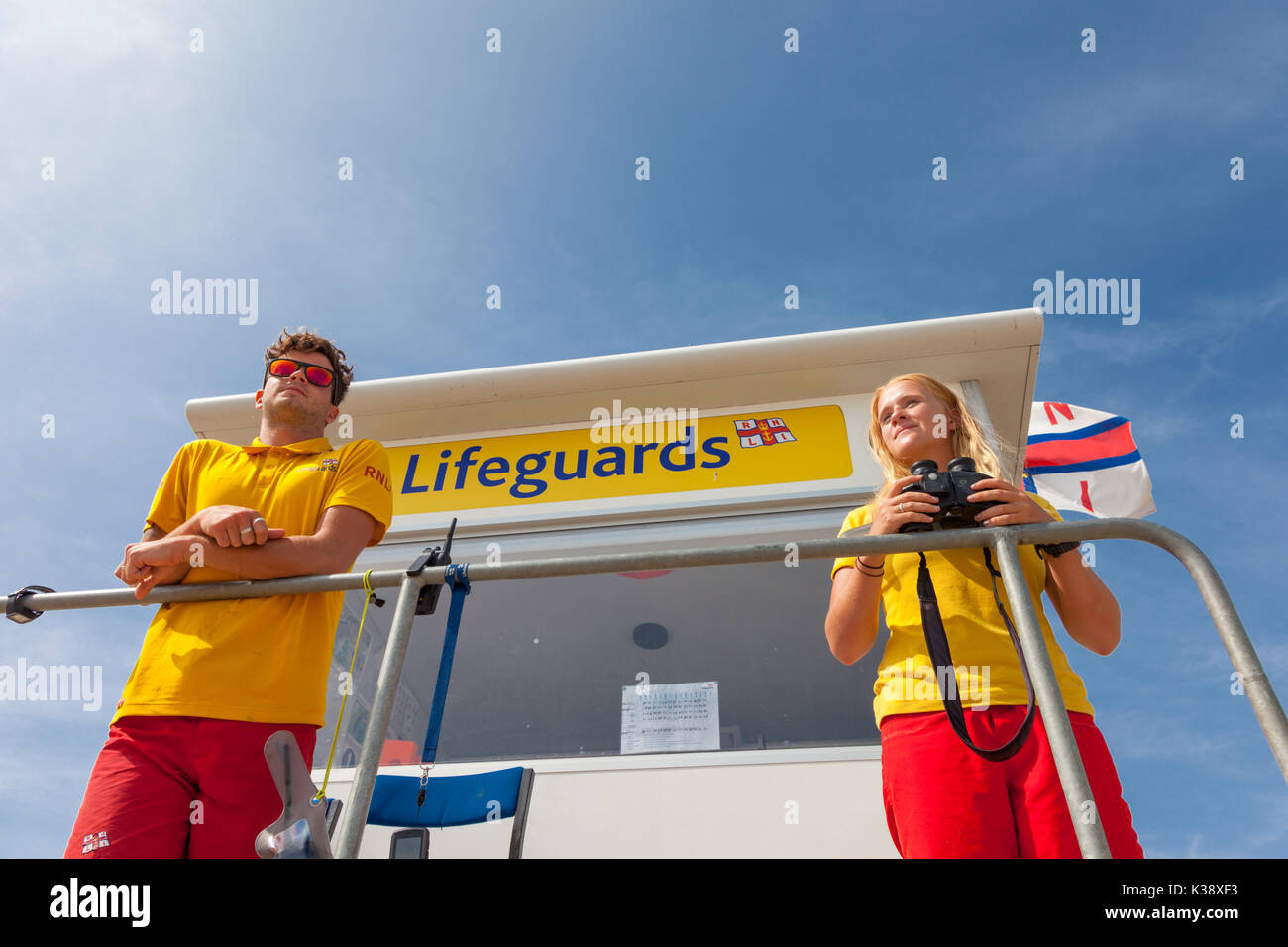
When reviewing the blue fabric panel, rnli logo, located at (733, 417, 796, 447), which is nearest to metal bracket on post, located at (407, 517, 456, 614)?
the blue fabric panel

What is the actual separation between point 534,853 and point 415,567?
2.04 m

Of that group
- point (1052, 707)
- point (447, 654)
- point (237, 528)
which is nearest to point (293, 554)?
point (237, 528)

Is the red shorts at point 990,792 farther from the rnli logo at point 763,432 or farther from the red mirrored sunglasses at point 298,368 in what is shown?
the rnli logo at point 763,432

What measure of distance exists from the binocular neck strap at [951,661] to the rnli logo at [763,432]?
7.41ft

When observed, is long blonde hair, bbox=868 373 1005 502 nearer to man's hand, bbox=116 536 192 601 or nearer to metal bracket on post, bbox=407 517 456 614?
metal bracket on post, bbox=407 517 456 614

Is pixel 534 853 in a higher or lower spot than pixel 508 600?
lower

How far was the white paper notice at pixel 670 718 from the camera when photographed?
12.3 ft

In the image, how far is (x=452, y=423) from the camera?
4484 mm

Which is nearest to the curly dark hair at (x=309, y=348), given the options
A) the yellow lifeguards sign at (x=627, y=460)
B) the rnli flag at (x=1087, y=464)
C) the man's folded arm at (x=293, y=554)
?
the man's folded arm at (x=293, y=554)

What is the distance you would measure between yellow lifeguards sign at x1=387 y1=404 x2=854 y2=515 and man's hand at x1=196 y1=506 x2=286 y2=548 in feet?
7.02

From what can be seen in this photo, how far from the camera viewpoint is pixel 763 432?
13.6 feet

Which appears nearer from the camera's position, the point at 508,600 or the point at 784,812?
the point at 784,812
